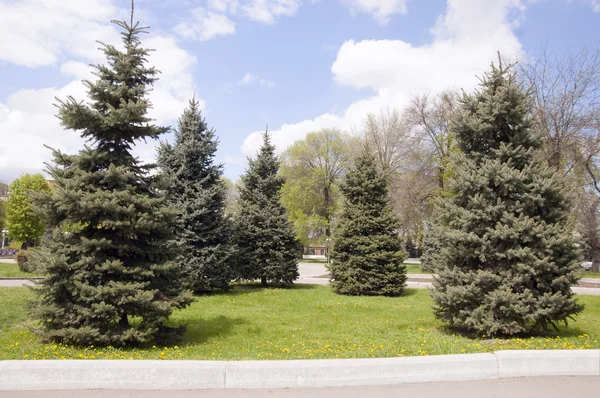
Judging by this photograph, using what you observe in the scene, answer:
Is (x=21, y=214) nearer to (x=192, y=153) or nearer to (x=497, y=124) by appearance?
(x=192, y=153)

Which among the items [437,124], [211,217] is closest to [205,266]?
[211,217]

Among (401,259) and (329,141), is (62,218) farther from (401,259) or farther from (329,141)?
(329,141)

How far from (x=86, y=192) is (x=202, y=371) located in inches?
155

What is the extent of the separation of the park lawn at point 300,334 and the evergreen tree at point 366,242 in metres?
1.99

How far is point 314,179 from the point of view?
4044 cm

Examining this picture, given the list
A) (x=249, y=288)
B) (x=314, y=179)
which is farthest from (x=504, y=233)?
(x=314, y=179)

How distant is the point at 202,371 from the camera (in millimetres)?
4695

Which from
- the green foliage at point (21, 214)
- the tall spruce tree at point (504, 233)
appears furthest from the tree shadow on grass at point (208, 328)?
the green foliage at point (21, 214)

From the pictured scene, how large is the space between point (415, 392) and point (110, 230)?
5548 millimetres

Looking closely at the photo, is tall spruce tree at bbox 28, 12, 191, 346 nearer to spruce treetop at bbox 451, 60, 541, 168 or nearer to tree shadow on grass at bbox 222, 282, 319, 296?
spruce treetop at bbox 451, 60, 541, 168

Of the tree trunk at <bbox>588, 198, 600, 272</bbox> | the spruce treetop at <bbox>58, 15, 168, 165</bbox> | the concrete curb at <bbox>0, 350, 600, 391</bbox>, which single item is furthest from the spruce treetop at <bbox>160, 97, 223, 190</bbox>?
the tree trunk at <bbox>588, 198, 600, 272</bbox>

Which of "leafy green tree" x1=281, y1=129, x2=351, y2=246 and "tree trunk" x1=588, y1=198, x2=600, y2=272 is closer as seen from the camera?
"tree trunk" x1=588, y1=198, x2=600, y2=272

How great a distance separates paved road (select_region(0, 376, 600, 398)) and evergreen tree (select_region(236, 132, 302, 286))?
44.5 feet

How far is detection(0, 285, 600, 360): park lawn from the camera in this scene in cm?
655
